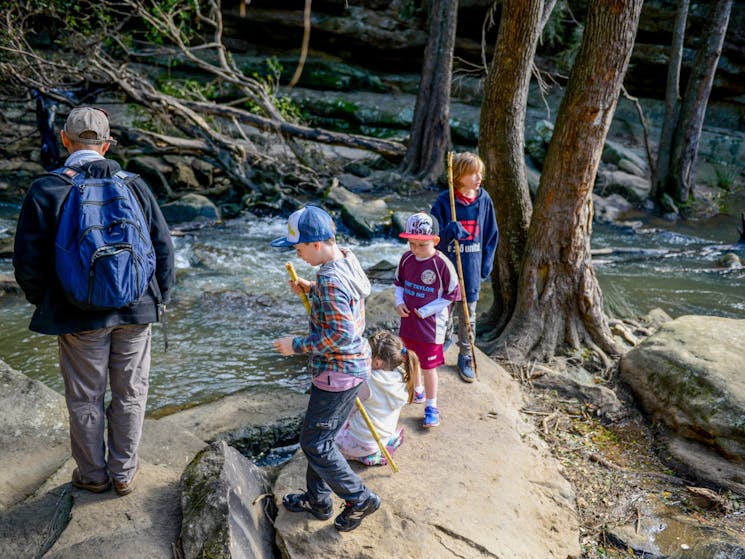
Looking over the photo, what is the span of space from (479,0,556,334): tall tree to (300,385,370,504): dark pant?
11.4 ft

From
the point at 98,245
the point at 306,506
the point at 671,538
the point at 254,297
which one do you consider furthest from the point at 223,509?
the point at 254,297

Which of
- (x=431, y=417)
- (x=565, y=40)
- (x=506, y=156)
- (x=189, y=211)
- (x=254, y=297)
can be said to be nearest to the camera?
(x=431, y=417)

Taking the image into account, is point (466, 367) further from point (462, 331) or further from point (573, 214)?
point (573, 214)

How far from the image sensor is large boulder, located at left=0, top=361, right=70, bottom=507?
3281 mm

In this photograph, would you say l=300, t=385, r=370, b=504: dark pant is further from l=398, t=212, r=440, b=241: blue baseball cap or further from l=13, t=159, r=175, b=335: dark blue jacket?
l=398, t=212, r=440, b=241: blue baseball cap

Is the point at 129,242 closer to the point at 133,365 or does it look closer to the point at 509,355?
the point at 133,365

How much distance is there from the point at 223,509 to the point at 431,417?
65.3 inches

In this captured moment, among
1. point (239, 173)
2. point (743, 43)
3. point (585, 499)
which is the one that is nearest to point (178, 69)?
point (239, 173)

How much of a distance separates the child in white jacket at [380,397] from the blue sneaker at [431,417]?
456 millimetres

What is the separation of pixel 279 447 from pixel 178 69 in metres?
20.0

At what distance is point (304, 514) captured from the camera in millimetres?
3053

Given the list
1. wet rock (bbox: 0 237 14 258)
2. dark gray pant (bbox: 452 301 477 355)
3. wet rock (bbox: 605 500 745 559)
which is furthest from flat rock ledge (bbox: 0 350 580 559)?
wet rock (bbox: 0 237 14 258)

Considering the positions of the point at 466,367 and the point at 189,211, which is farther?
the point at 189,211

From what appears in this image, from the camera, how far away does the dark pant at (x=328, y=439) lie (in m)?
2.84
